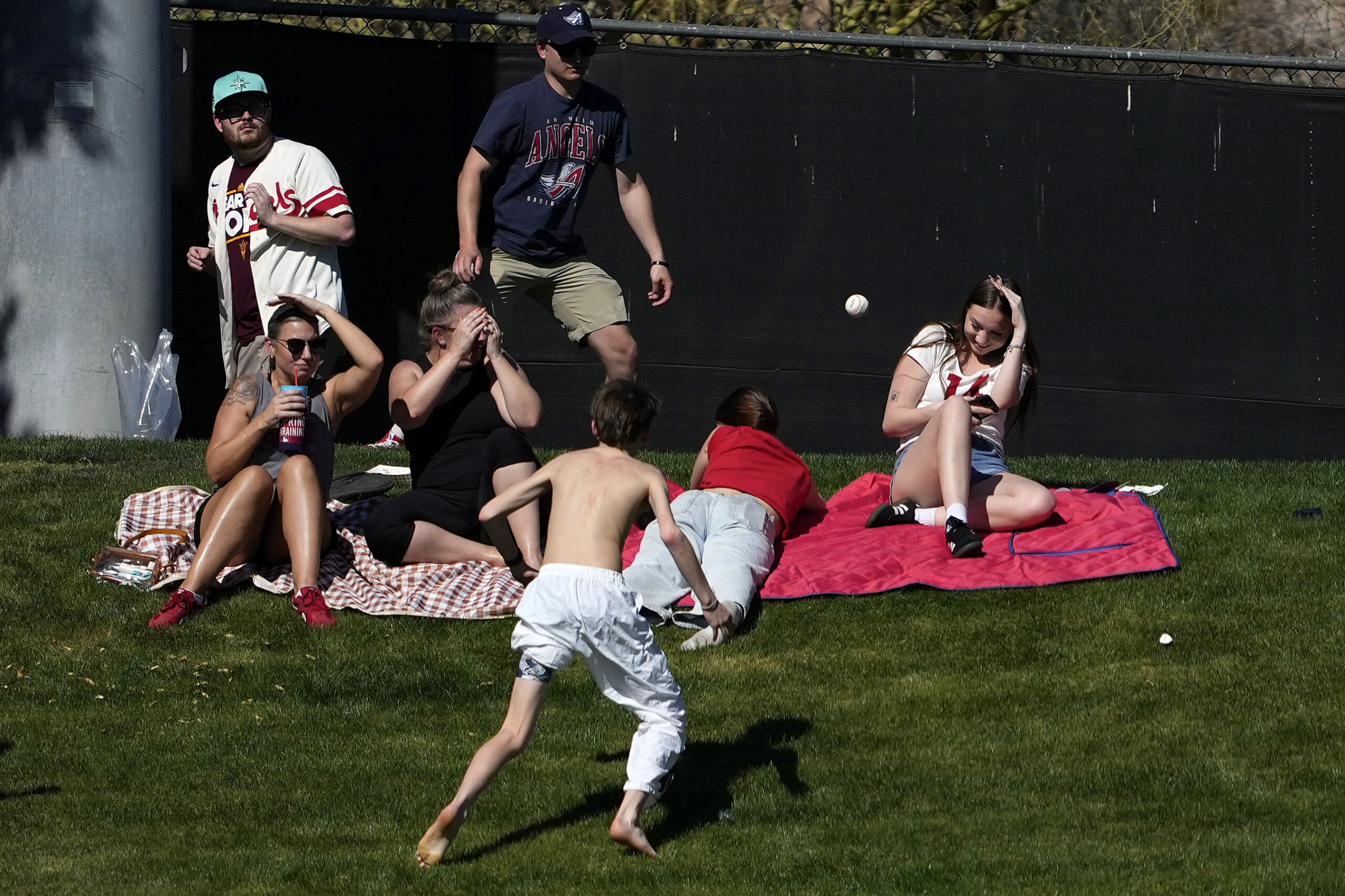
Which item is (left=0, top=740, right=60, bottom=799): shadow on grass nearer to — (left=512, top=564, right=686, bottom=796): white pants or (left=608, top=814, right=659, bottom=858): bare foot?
(left=512, top=564, right=686, bottom=796): white pants

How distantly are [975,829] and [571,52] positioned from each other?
4410 mm

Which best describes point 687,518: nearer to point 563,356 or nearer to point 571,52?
point 571,52

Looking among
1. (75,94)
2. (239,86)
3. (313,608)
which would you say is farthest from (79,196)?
(313,608)

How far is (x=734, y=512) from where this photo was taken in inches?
282

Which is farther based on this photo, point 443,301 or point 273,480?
point 443,301

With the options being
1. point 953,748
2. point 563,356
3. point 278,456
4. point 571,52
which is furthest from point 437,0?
point 953,748

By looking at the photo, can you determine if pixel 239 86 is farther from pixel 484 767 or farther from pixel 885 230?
pixel 885 230

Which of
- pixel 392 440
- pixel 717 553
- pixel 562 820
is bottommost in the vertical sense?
pixel 562 820

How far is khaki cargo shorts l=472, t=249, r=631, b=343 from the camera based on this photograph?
8039 millimetres

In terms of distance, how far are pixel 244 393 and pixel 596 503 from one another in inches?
104

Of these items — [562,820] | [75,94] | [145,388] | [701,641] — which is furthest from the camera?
[145,388]

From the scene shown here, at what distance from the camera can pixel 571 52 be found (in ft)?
26.2

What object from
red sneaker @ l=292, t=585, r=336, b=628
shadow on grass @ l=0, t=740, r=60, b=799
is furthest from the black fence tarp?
shadow on grass @ l=0, t=740, r=60, b=799

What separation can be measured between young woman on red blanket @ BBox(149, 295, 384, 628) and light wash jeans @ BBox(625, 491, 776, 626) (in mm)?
1203
